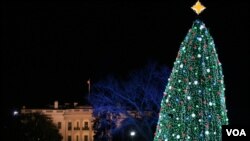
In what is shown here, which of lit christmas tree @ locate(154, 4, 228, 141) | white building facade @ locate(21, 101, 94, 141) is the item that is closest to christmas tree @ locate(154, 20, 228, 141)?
lit christmas tree @ locate(154, 4, 228, 141)

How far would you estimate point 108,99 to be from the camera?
44.6m

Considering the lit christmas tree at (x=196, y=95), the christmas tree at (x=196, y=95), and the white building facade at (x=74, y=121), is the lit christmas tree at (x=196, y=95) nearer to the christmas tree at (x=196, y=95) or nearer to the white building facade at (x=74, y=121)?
the christmas tree at (x=196, y=95)

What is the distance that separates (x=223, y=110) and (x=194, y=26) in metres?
3.44

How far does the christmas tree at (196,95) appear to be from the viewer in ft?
74.3

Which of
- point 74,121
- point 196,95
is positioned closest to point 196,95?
point 196,95

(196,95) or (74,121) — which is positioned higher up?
(74,121)

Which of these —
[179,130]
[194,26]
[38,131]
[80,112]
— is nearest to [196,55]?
[194,26]

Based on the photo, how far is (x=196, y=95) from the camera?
22734 mm

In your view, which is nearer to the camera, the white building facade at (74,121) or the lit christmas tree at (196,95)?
the lit christmas tree at (196,95)

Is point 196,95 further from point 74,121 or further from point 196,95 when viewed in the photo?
point 74,121

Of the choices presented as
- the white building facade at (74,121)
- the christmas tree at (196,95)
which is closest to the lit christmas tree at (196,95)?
the christmas tree at (196,95)

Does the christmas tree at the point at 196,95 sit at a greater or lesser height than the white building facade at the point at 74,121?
lesser

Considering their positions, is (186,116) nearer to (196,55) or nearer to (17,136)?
(196,55)

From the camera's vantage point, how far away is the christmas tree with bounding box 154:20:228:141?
2266 centimetres
